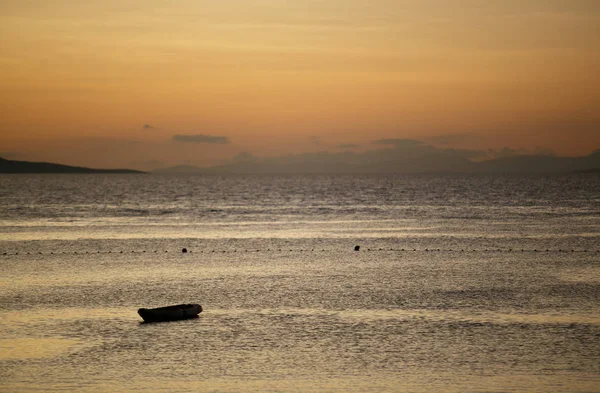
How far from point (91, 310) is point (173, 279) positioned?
10.4 m

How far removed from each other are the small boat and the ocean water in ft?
1.22

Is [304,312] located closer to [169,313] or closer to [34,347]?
[169,313]

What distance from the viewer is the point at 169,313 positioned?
106ft

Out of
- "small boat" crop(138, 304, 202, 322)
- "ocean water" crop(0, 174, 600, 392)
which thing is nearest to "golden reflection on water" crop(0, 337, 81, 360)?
"ocean water" crop(0, 174, 600, 392)

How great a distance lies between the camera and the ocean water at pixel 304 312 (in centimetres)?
2406

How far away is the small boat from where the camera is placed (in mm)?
31656

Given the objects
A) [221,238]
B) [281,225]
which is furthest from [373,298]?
[281,225]

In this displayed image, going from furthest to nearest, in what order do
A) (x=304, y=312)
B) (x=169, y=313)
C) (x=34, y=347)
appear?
(x=304, y=312), (x=169, y=313), (x=34, y=347)

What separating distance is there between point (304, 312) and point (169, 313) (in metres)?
5.72

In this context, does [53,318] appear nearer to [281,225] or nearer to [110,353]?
[110,353]

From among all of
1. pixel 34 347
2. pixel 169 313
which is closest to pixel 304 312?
pixel 169 313

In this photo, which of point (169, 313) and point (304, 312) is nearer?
point (169, 313)

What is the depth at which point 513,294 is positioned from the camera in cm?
3850

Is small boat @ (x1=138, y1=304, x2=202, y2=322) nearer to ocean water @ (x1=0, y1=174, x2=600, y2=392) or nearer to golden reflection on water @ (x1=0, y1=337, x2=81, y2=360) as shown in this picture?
ocean water @ (x1=0, y1=174, x2=600, y2=392)
